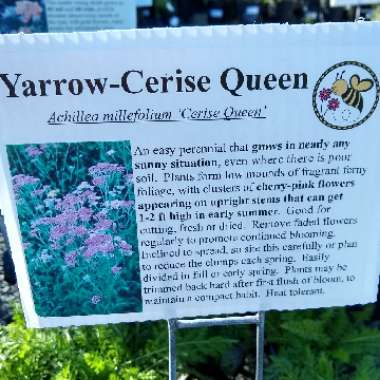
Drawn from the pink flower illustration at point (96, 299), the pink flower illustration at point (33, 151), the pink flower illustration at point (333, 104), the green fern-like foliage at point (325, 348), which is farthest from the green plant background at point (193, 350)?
the pink flower illustration at point (333, 104)

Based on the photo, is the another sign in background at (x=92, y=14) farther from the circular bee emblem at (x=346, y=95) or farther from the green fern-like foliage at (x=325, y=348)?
the circular bee emblem at (x=346, y=95)

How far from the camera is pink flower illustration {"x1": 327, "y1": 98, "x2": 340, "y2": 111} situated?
1518mm

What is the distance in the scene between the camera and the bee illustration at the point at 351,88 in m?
1.49

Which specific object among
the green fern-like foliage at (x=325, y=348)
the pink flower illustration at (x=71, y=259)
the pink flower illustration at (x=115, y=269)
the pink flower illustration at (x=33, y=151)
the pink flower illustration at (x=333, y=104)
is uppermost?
the pink flower illustration at (x=333, y=104)

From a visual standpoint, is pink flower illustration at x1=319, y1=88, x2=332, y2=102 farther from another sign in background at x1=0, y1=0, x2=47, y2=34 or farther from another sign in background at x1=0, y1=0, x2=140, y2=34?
another sign in background at x1=0, y1=0, x2=47, y2=34

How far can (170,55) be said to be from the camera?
4.70ft

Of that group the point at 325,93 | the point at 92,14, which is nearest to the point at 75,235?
the point at 325,93

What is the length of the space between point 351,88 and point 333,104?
0.21 ft

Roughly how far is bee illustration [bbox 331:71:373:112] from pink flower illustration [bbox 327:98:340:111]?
2 cm

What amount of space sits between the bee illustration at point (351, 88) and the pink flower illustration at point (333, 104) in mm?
19

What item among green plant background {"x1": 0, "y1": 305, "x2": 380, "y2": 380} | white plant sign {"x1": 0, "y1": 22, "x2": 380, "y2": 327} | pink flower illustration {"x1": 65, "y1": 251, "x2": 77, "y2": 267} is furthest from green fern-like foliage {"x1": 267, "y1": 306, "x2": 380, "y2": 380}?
pink flower illustration {"x1": 65, "y1": 251, "x2": 77, "y2": 267}

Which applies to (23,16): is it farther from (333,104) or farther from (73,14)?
(333,104)

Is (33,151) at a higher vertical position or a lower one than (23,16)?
lower

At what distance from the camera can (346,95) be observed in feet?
4.95
